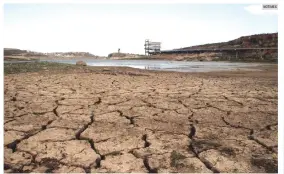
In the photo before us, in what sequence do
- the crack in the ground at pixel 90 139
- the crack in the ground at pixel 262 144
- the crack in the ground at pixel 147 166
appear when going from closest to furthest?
the crack in the ground at pixel 147 166 → the crack in the ground at pixel 90 139 → the crack in the ground at pixel 262 144

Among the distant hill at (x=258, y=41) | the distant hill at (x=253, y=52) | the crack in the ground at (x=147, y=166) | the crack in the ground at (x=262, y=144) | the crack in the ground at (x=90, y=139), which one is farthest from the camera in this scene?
the distant hill at (x=258, y=41)

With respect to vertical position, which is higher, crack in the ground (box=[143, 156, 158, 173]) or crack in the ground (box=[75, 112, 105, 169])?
crack in the ground (box=[75, 112, 105, 169])

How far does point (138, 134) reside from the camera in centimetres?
189

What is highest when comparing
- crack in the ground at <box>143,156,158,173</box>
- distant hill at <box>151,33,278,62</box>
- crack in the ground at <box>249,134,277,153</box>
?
distant hill at <box>151,33,278,62</box>

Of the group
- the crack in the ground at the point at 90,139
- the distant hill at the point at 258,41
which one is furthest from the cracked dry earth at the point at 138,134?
the distant hill at the point at 258,41

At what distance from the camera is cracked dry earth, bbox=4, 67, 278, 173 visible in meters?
1.43

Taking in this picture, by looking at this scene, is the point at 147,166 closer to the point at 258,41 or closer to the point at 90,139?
the point at 90,139

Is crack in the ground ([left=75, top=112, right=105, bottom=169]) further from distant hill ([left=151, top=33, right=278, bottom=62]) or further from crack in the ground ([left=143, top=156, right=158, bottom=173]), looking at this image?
distant hill ([left=151, top=33, right=278, bottom=62])

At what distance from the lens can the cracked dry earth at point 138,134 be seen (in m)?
1.43

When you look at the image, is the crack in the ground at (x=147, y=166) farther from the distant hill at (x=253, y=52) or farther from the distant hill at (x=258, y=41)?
the distant hill at (x=258, y=41)

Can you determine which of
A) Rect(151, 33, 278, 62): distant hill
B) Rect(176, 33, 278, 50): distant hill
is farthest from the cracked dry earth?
Rect(176, 33, 278, 50): distant hill

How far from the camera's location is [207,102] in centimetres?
301

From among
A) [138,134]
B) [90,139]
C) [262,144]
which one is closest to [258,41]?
[262,144]

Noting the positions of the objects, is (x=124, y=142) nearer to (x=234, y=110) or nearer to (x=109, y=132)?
(x=109, y=132)
